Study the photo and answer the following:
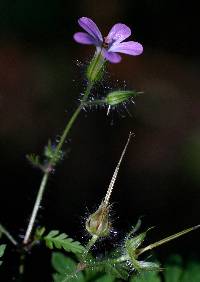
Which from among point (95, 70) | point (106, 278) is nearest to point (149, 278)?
point (106, 278)

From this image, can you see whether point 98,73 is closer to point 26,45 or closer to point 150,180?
point 150,180

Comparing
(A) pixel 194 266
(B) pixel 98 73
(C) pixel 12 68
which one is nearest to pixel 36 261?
(A) pixel 194 266

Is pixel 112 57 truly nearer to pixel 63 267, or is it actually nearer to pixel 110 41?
pixel 110 41

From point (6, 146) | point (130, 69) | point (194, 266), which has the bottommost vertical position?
point (194, 266)

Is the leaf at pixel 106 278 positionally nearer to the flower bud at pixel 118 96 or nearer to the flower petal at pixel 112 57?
the flower bud at pixel 118 96

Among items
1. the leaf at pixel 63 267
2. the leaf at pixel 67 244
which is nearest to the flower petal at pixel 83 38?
the leaf at pixel 67 244

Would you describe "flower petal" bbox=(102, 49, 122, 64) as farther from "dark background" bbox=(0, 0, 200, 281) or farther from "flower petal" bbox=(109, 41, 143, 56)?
"dark background" bbox=(0, 0, 200, 281)
